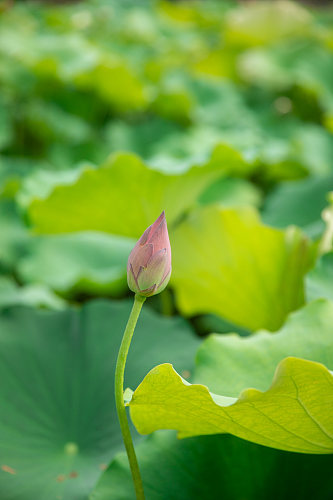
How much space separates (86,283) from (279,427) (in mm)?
665

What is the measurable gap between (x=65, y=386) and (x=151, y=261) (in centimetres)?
41

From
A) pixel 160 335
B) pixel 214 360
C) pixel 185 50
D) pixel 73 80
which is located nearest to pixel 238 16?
pixel 185 50

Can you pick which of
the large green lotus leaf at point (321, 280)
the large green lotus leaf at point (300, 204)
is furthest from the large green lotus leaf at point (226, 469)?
the large green lotus leaf at point (300, 204)

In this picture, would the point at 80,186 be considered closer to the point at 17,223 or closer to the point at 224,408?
the point at 17,223

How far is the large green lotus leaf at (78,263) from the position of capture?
1.11 meters

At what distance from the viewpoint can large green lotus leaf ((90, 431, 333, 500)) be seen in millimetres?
613

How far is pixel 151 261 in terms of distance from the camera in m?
0.44

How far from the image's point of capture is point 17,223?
1413 mm

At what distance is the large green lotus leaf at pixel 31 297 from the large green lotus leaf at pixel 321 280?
19.8 inches

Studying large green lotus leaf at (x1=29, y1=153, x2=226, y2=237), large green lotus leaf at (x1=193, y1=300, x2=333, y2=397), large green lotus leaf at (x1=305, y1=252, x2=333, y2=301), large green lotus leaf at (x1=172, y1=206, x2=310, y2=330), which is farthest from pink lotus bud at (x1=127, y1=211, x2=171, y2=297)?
large green lotus leaf at (x1=29, y1=153, x2=226, y2=237)

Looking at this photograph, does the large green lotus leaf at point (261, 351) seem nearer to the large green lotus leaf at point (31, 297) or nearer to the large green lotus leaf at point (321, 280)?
the large green lotus leaf at point (321, 280)

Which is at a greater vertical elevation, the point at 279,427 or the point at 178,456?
the point at 279,427

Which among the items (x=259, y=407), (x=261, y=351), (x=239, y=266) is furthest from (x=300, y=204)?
(x=259, y=407)

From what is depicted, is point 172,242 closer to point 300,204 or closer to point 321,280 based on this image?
A: point 321,280
